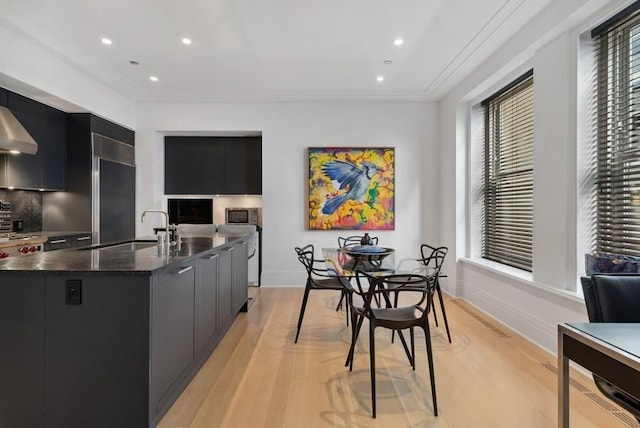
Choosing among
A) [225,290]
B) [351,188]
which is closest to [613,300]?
[225,290]

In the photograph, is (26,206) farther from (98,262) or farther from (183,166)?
(98,262)

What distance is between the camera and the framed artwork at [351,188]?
18.1ft

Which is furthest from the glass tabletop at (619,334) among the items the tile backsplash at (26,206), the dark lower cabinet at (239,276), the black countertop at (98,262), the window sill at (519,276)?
the tile backsplash at (26,206)

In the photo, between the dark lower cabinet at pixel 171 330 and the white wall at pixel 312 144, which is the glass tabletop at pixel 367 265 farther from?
the white wall at pixel 312 144

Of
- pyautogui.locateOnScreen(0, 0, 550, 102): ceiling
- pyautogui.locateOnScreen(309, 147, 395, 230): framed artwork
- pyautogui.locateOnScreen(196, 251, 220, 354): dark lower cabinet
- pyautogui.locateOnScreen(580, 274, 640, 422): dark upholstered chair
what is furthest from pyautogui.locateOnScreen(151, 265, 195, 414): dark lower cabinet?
pyautogui.locateOnScreen(309, 147, 395, 230): framed artwork

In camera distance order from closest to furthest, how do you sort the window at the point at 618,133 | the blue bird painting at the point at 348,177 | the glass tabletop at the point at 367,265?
1. the window at the point at 618,133
2. the glass tabletop at the point at 367,265
3. the blue bird painting at the point at 348,177

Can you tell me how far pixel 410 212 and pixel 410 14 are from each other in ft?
10.1

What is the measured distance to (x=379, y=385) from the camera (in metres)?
2.39

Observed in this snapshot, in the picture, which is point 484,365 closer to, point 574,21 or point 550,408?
point 550,408

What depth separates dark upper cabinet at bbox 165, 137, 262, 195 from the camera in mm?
5879

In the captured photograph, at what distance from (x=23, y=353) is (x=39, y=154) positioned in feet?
11.1

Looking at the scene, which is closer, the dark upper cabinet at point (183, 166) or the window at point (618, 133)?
the window at point (618, 133)

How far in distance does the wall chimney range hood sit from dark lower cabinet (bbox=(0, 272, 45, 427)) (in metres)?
2.43

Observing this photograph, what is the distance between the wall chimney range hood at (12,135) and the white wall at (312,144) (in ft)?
7.12
